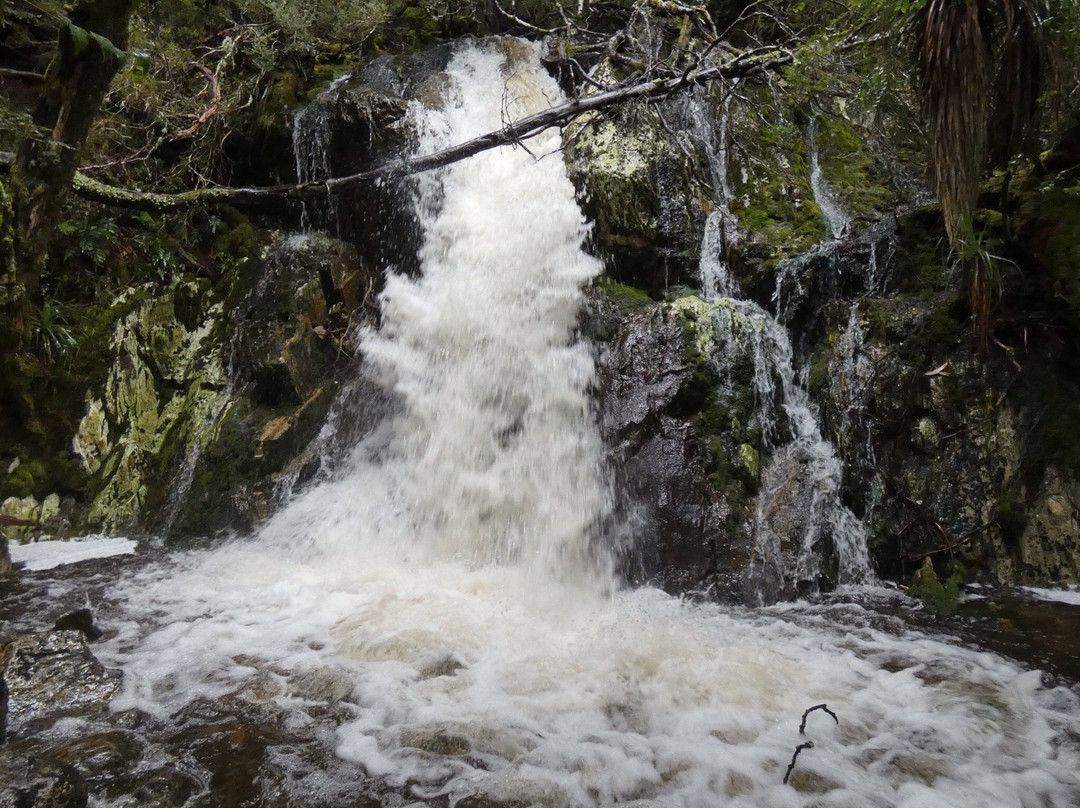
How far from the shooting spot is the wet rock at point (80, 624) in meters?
3.55

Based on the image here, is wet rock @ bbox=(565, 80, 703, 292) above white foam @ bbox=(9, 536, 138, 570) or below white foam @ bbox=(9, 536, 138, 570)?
above

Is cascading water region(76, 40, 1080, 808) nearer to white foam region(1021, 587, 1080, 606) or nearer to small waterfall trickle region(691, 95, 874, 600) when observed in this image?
small waterfall trickle region(691, 95, 874, 600)

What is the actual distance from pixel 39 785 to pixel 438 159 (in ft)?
20.9

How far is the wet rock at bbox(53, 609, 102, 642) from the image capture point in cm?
355

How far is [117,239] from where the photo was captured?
22.7 ft

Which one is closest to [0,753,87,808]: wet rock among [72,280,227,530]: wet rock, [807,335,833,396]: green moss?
[72,280,227,530]: wet rock

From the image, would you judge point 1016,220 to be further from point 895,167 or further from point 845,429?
point 895,167

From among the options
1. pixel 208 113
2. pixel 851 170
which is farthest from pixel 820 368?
pixel 208 113

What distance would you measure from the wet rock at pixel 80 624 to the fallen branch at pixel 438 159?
512cm

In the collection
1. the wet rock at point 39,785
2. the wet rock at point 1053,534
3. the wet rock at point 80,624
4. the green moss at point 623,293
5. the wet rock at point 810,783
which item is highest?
the green moss at point 623,293

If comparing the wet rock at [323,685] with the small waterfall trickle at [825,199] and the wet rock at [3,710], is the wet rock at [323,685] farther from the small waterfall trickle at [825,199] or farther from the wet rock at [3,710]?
the small waterfall trickle at [825,199]

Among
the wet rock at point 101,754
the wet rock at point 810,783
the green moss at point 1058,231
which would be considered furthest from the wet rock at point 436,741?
the green moss at point 1058,231

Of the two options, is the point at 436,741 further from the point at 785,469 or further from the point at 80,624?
the point at 785,469

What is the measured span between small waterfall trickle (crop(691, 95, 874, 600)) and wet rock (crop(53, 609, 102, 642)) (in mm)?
4132
